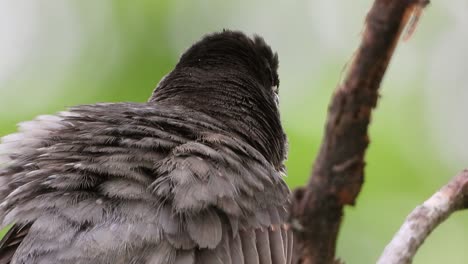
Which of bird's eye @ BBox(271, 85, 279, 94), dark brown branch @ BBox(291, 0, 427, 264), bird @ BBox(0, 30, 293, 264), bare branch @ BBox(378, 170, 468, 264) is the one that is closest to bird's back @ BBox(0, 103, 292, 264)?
bird @ BBox(0, 30, 293, 264)

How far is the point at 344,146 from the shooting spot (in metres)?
2.18

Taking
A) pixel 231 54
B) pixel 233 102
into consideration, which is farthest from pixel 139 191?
pixel 231 54

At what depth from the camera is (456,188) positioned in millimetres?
2799

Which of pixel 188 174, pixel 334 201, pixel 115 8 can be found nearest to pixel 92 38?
pixel 115 8

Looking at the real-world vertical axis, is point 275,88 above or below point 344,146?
below

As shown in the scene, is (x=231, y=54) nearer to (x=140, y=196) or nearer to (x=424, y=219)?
(x=140, y=196)

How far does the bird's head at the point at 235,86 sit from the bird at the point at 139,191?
166 mm

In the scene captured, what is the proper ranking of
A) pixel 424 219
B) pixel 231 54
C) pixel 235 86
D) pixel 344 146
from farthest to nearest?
1. pixel 231 54
2. pixel 235 86
3. pixel 424 219
4. pixel 344 146

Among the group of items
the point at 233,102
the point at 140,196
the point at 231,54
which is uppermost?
the point at 231,54

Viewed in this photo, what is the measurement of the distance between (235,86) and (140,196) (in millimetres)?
1602

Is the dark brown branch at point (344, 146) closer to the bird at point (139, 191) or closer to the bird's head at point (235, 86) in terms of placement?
the bird at point (139, 191)

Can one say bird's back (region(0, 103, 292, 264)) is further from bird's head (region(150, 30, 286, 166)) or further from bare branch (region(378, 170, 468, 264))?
bare branch (region(378, 170, 468, 264))

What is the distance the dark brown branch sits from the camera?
7.13ft

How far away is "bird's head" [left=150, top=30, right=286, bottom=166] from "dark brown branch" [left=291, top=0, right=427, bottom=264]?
2.27 m
